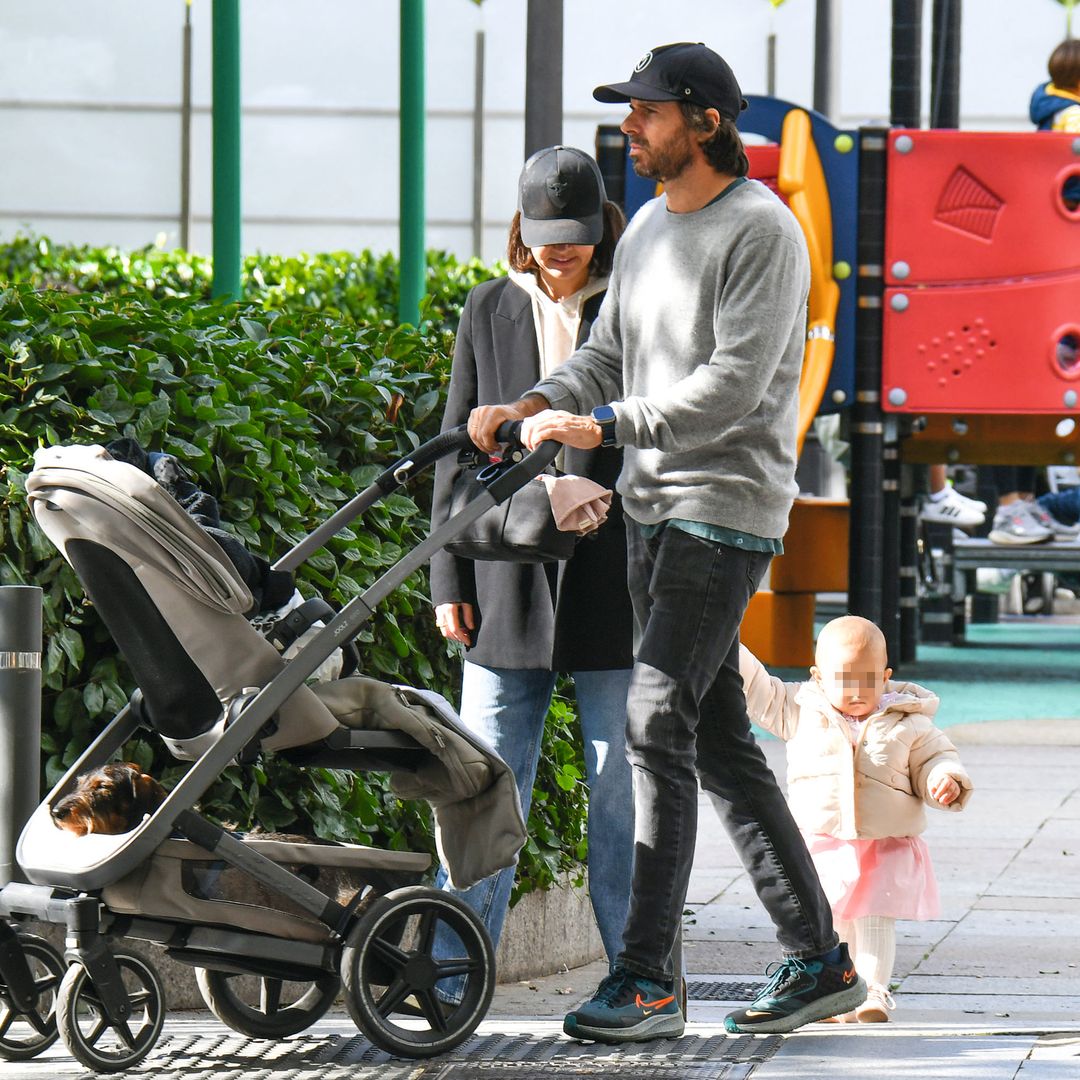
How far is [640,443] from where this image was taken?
151 inches

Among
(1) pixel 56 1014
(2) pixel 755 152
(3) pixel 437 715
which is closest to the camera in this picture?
(1) pixel 56 1014

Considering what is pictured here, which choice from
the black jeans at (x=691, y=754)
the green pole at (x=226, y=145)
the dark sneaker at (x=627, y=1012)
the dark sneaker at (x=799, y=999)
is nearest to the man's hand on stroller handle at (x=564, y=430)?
the black jeans at (x=691, y=754)

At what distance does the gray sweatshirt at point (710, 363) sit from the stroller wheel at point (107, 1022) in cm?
131

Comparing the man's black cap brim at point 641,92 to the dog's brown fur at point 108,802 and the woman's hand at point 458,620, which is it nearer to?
the woman's hand at point 458,620

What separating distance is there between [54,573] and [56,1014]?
3.32 feet

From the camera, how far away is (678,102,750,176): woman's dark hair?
155 inches

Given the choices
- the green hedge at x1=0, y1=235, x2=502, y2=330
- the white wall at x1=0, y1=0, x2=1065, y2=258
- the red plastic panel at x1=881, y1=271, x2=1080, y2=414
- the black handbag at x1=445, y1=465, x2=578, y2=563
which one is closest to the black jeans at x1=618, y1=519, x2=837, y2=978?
the black handbag at x1=445, y1=465, x2=578, y2=563

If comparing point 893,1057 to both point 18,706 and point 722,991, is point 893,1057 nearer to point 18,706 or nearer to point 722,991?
point 722,991

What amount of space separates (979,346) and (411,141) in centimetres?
394

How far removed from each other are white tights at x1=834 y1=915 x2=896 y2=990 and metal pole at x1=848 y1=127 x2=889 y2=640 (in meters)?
5.66

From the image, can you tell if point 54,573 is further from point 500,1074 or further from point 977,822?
point 977,822

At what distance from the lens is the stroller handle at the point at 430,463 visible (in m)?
3.87

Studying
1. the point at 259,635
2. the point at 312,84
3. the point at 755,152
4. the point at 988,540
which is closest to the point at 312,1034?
the point at 259,635

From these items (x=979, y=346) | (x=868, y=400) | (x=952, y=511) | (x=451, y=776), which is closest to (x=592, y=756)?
(x=451, y=776)
